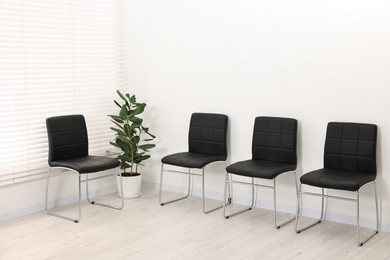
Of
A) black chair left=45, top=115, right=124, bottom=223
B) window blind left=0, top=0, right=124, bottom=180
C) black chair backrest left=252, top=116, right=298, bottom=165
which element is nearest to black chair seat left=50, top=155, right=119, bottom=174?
black chair left=45, top=115, right=124, bottom=223

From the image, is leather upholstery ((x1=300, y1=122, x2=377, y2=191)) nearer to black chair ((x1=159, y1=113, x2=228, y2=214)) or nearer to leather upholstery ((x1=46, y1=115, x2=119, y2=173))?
black chair ((x1=159, y1=113, x2=228, y2=214))

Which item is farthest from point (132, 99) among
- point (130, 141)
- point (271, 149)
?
point (271, 149)

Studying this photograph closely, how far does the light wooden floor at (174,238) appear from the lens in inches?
146

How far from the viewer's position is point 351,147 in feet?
13.5

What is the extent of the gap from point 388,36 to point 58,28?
2.95 metres

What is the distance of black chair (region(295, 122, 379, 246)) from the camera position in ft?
12.9

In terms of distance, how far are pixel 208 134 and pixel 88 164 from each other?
3.82 feet

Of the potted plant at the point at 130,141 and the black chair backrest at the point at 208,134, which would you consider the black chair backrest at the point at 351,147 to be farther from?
the potted plant at the point at 130,141

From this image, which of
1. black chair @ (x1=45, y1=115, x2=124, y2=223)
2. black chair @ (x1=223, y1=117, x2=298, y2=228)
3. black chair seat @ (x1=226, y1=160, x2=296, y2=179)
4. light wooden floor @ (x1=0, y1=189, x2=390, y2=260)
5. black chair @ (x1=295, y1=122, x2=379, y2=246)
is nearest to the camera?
light wooden floor @ (x1=0, y1=189, x2=390, y2=260)

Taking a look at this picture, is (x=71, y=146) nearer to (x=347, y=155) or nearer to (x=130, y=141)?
(x=130, y=141)

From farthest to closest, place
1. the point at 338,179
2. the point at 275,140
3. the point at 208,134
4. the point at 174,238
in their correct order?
1. the point at 208,134
2. the point at 275,140
3. the point at 174,238
4. the point at 338,179

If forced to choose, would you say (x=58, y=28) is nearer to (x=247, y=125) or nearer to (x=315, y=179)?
(x=247, y=125)

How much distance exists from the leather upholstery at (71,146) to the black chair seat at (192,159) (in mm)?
522

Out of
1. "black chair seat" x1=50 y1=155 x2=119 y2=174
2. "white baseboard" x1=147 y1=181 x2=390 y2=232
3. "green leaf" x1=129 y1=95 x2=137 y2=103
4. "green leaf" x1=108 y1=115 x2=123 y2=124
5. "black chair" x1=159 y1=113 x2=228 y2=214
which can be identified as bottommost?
"white baseboard" x1=147 y1=181 x2=390 y2=232
